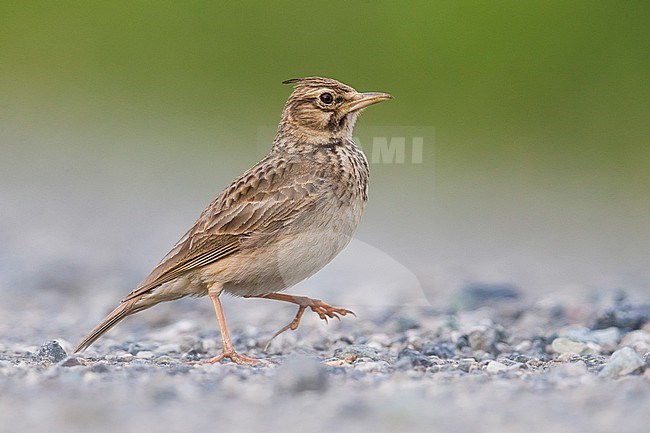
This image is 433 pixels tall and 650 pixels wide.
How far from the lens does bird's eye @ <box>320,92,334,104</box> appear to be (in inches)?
313

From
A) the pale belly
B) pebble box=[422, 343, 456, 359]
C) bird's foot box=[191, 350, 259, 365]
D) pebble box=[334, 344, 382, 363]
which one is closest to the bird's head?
the pale belly

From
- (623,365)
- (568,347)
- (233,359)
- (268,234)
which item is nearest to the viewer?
(623,365)

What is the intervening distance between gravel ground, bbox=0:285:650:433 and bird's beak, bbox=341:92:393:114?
1452 millimetres

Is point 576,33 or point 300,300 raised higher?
point 576,33

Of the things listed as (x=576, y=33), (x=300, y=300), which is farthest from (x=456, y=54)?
(x=300, y=300)

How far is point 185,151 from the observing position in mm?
22141

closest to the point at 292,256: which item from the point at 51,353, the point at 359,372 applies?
the point at 359,372

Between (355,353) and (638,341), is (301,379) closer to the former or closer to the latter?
(355,353)

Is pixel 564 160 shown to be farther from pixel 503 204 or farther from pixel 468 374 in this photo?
pixel 468 374

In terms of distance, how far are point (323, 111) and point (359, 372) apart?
2.10m

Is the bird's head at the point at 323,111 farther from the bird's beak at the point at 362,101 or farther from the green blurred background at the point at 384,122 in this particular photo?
the green blurred background at the point at 384,122

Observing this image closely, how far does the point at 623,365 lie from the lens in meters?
6.18

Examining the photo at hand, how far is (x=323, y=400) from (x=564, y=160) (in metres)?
14.7

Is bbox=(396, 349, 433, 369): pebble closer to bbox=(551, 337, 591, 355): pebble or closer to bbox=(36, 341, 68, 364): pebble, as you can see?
bbox=(551, 337, 591, 355): pebble
